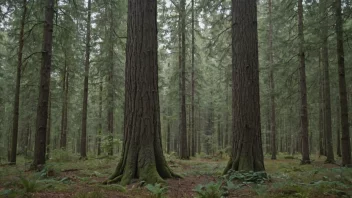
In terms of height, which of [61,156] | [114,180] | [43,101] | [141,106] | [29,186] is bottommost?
[61,156]

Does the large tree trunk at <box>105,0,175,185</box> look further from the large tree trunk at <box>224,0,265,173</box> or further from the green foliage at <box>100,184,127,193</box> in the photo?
the large tree trunk at <box>224,0,265,173</box>

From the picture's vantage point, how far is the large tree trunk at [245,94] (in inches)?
255

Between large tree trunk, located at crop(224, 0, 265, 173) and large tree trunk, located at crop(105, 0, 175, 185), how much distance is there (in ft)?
6.63

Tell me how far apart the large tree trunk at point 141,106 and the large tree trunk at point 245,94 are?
79.6 inches

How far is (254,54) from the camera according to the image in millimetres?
6832

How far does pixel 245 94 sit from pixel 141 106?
2.85 metres

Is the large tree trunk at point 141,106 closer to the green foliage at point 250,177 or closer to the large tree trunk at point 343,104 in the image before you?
the green foliage at point 250,177

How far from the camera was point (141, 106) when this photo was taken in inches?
227

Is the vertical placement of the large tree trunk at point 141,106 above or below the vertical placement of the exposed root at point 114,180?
above

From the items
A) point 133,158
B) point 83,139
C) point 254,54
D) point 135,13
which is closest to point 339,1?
point 254,54

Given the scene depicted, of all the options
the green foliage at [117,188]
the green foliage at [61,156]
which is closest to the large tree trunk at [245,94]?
the green foliage at [117,188]

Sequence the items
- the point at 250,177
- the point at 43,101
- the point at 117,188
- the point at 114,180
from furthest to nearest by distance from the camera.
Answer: the point at 43,101, the point at 250,177, the point at 114,180, the point at 117,188

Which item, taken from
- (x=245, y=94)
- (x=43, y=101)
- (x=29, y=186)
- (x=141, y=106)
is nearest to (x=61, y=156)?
(x=43, y=101)

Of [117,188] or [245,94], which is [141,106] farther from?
[245,94]
